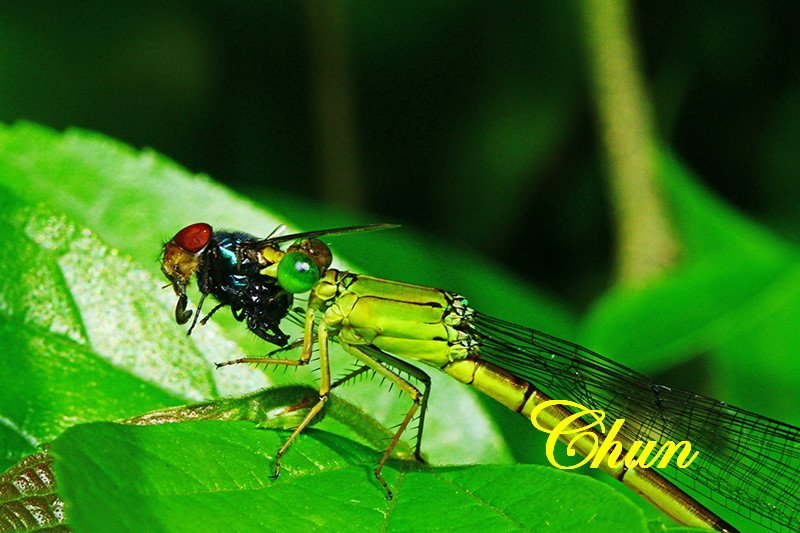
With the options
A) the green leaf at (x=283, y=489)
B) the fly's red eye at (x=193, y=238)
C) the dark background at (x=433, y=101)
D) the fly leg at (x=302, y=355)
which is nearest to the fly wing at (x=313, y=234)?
the fly's red eye at (x=193, y=238)

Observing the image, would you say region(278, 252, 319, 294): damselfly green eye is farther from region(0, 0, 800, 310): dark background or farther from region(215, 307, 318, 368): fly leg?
region(0, 0, 800, 310): dark background

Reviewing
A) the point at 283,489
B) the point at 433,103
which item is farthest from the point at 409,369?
the point at 433,103

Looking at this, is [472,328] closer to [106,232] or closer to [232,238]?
[232,238]

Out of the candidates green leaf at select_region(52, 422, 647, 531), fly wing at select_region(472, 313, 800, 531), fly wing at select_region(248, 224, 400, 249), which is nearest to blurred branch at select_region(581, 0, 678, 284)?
fly wing at select_region(472, 313, 800, 531)

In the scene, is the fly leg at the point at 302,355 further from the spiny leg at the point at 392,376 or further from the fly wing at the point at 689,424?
the fly wing at the point at 689,424

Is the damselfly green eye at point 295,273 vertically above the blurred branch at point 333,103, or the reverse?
the blurred branch at point 333,103

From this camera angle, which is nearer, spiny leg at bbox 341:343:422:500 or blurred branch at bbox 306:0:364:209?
spiny leg at bbox 341:343:422:500

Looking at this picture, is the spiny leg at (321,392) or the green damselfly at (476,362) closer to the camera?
the spiny leg at (321,392)
